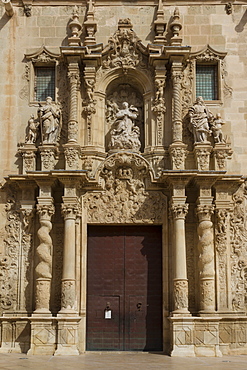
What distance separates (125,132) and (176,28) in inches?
125

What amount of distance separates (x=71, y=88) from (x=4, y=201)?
3.51 meters

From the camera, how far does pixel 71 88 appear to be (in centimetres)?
1586

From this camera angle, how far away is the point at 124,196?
15742mm

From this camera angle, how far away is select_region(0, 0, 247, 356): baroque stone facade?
14.7m

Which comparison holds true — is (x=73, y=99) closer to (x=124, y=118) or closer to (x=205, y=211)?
(x=124, y=118)

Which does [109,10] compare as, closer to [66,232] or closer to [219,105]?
[219,105]

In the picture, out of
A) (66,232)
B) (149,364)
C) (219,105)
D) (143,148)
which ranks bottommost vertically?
(149,364)

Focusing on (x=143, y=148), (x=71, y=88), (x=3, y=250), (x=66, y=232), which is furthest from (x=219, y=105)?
(x=3, y=250)

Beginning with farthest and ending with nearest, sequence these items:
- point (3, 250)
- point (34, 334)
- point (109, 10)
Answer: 1. point (109, 10)
2. point (3, 250)
3. point (34, 334)

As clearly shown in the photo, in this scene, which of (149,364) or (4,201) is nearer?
(149,364)

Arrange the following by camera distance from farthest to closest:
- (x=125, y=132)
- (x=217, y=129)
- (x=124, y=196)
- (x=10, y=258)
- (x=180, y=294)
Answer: (x=125, y=132) → (x=124, y=196) → (x=217, y=129) → (x=10, y=258) → (x=180, y=294)

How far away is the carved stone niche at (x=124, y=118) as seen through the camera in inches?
628

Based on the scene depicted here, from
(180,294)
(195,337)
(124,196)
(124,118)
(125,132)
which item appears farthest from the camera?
(124,118)

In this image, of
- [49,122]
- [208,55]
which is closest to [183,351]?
[49,122]
